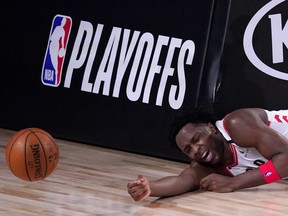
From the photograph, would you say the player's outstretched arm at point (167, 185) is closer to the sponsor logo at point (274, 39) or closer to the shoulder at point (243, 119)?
the shoulder at point (243, 119)

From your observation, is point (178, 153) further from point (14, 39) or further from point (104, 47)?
point (14, 39)

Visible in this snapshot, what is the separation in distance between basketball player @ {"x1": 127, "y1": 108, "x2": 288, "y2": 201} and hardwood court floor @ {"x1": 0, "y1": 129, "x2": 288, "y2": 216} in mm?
84

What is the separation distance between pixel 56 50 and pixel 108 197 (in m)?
2.41

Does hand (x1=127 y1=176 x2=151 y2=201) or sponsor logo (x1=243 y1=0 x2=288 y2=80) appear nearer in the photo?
hand (x1=127 y1=176 x2=151 y2=201)

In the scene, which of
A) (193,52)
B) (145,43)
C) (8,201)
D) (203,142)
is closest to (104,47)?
(145,43)

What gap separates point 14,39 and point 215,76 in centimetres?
206

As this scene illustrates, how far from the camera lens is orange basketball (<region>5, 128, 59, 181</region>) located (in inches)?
212

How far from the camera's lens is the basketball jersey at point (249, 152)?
5.96 meters

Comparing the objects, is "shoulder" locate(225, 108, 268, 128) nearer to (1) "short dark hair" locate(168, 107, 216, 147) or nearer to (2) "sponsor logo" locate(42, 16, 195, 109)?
(1) "short dark hair" locate(168, 107, 216, 147)

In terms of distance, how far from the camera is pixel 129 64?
286 inches

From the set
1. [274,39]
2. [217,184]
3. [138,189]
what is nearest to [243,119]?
[217,184]

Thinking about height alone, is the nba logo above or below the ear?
above

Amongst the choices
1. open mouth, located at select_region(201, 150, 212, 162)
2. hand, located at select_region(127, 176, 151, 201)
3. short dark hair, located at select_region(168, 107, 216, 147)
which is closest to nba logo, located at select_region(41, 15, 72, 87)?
short dark hair, located at select_region(168, 107, 216, 147)

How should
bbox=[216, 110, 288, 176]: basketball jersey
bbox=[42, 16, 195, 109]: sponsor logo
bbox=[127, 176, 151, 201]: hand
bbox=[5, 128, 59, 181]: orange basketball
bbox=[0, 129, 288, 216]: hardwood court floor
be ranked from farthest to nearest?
bbox=[42, 16, 195, 109]: sponsor logo, bbox=[216, 110, 288, 176]: basketball jersey, bbox=[5, 128, 59, 181]: orange basketball, bbox=[127, 176, 151, 201]: hand, bbox=[0, 129, 288, 216]: hardwood court floor
